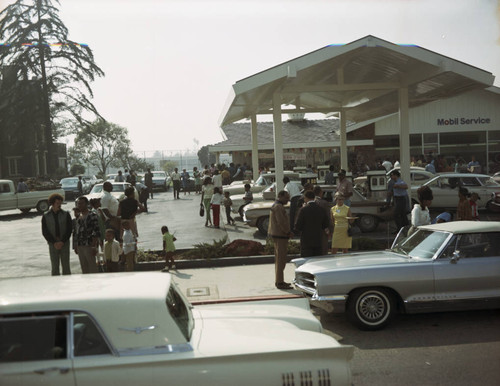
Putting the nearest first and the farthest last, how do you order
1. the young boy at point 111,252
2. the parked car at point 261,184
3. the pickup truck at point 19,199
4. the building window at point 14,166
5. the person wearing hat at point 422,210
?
1. the person wearing hat at point 422,210
2. the young boy at point 111,252
3. the parked car at point 261,184
4. the pickup truck at point 19,199
5. the building window at point 14,166

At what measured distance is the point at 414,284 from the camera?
6.86 metres

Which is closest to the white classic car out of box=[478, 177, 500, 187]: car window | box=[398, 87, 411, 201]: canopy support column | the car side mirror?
the car side mirror

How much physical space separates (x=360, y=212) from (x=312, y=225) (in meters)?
5.60

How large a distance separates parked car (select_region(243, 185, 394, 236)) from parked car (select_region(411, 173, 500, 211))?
3.80 m

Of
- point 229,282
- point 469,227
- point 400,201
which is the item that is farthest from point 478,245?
point 400,201

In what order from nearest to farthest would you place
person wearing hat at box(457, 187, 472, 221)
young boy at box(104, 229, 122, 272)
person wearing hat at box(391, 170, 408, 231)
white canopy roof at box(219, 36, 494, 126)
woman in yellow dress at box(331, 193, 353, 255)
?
young boy at box(104, 229, 122, 272) < woman in yellow dress at box(331, 193, 353, 255) < person wearing hat at box(457, 187, 472, 221) < person wearing hat at box(391, 170, 408, 231) < white canopy roof at box(219, 36, 494, 126)

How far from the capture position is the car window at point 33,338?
144 inches

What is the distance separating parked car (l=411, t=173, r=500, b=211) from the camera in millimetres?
17578

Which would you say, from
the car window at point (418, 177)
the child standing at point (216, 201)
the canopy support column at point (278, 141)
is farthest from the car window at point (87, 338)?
the car window at point (418, 177)

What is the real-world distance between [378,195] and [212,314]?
11683mm

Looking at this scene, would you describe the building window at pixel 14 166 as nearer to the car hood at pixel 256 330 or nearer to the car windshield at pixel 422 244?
the car windshield at pixel 422 244

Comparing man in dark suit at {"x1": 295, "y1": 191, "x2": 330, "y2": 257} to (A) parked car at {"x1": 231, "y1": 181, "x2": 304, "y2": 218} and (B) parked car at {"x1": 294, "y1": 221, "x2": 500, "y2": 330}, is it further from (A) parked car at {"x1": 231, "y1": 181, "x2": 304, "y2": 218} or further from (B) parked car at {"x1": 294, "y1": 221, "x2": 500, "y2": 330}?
(A) parked car at {"x1": 231, "y1": 181, "x2": 304, "y2": 218}

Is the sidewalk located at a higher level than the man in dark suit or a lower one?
lower

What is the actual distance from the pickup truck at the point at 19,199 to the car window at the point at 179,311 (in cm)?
2228
